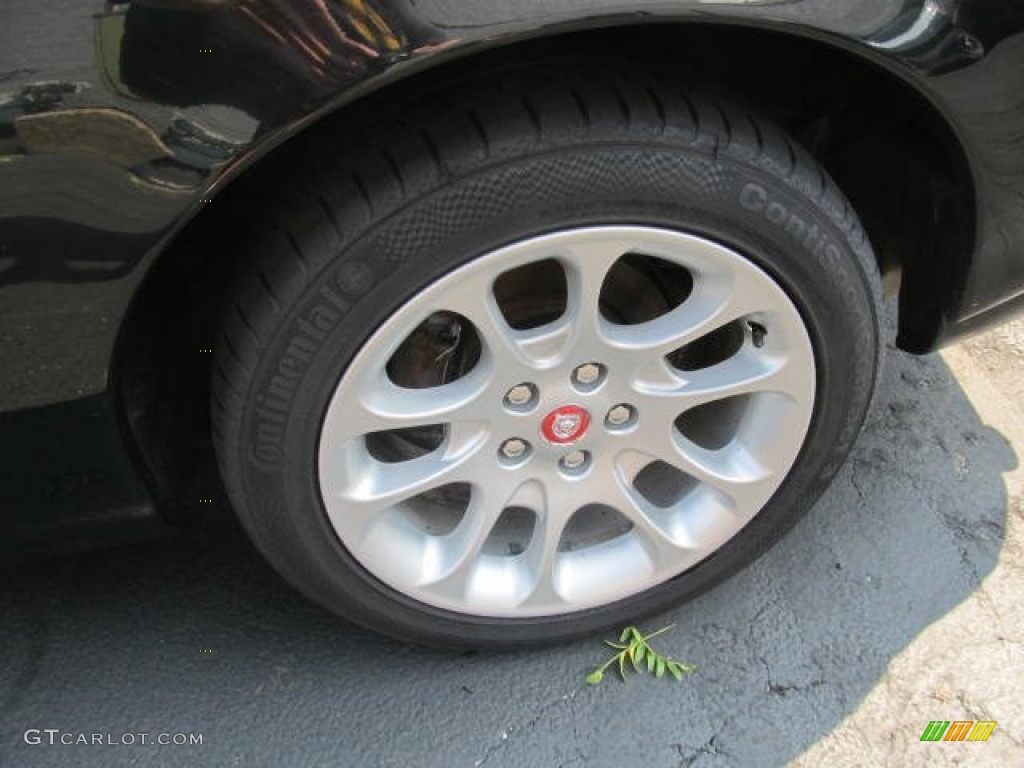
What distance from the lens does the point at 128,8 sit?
3.45ft

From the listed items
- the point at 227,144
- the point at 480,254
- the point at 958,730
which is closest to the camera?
the point at 227,144

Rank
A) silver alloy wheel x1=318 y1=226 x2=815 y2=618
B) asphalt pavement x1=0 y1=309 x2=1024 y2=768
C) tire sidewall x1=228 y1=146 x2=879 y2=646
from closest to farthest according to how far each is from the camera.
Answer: tire sidewall x1=228 y1=146 x2=879 y2=646, silver alloy wheel x1=318 y1=226 x2=815 y2=618, asphalt pavement x1=0 y1=309 x2=1024 y2=768

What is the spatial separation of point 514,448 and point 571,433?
0.09 metres

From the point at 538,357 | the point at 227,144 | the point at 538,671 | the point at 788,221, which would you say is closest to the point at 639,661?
the point at 538,671

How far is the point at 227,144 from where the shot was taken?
1.15 m

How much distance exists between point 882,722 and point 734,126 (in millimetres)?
1094

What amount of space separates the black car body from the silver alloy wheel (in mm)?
276

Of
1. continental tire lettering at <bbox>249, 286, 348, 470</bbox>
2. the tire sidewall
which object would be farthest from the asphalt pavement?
continental tire lettering at <bbox>249, 286, 348, 470</bbox>

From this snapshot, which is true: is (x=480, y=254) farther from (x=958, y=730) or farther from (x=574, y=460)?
(x=958, y=730)

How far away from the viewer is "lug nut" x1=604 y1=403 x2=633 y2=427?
1598mm

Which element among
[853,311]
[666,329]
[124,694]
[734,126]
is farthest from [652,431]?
[124,694]

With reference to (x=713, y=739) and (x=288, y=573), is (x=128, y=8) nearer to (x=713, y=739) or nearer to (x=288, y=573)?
(x=288, y=573)

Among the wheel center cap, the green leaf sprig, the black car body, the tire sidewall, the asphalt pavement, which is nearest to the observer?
the black car body

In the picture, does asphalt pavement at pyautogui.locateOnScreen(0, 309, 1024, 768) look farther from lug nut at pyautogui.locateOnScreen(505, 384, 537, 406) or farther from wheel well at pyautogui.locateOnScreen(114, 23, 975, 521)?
lug nut at pyautogui.locateOnScreen(505, 384, 537, 406)
